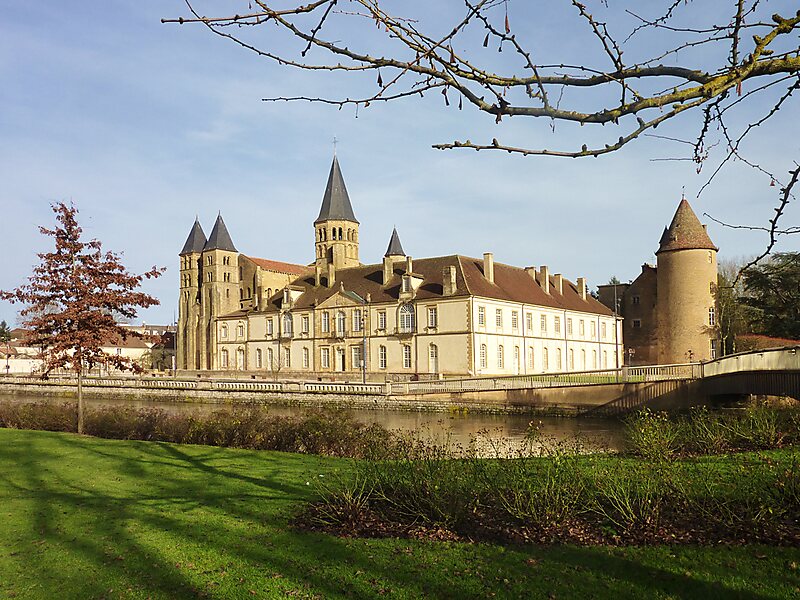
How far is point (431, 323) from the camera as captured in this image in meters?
50.2

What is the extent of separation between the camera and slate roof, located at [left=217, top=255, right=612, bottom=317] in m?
50.9

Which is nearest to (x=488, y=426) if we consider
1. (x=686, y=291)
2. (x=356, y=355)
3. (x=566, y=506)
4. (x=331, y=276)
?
(x=566, y=506)

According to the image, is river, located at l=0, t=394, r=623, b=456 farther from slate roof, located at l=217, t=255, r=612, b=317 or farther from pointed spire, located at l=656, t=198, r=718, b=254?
pointed spire, located at l=656, t=198, r=718, b=254

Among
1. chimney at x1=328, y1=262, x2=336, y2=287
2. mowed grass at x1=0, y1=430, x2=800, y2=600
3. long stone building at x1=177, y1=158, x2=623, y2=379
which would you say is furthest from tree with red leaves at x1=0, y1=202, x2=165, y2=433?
chimney at x1=328, y1=262, x2=336, y2=287

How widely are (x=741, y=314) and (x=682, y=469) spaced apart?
5019 centimetres

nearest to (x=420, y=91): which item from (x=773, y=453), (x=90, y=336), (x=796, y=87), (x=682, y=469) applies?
(x=796, y=87)

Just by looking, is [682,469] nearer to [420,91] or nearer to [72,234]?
[420,91]

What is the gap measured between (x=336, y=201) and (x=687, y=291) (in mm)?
40093

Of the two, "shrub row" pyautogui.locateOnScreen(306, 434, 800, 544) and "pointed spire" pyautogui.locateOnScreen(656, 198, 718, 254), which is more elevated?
"pointed spire" pyautogui.locateOnScreen(656, 198, 718, 254)

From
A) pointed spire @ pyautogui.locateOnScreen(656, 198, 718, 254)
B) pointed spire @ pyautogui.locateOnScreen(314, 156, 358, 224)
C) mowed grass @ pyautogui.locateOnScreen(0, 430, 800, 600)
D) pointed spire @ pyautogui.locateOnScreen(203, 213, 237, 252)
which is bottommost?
mowed grass @ pyautogui.locateOnScreen(0, 430, 800, 600)

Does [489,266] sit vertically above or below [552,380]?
above

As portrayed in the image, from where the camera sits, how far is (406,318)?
2039 inches

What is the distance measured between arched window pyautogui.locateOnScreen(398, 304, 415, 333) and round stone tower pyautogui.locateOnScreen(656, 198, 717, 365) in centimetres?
1856

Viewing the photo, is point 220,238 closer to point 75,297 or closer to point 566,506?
point 75,297
